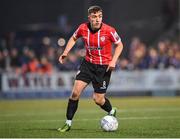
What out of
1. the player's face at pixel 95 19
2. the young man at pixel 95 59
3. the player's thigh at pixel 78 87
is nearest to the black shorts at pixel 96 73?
the young man at pixel 95 59

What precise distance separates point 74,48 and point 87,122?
631 inches

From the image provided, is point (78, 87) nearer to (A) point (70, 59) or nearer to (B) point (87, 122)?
(B) point (87, 122)

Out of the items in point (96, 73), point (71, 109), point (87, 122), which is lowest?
point (87, 122)

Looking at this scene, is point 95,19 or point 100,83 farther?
point 100,83

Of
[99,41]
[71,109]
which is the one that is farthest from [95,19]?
[71,109]

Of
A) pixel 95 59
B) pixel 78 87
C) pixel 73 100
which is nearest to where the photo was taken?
pixel 78 87

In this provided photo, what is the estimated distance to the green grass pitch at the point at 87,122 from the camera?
44.1 feet

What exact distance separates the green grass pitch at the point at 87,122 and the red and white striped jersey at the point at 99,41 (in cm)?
140

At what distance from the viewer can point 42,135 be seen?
1324cm

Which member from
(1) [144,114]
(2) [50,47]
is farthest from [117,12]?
(1) [144,114]

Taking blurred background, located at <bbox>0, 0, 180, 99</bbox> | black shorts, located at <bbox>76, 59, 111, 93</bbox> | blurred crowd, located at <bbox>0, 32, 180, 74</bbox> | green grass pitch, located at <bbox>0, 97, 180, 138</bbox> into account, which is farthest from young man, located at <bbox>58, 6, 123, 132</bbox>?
blurred crowd, located at <bbox>0, 32, 180, 74</bbox>

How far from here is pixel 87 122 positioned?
16.6 meters

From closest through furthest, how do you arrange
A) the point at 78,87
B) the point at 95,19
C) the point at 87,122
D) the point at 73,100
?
the point at 95,19, the point at 78,87, the point at 73,100, the point at 87,122

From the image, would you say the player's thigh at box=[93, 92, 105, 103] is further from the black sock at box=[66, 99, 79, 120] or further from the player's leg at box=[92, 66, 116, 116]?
the black sock at box=[66, 99, 79, 120]
